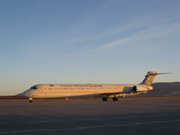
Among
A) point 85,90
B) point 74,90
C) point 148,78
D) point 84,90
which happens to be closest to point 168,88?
point 148,78

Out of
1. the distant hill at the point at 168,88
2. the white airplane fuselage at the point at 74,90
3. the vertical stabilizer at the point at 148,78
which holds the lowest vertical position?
the distant hill at the point at 168,88

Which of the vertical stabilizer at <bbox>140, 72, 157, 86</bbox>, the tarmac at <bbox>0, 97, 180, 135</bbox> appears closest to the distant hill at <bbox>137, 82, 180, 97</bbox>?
the vertical stabilizer at <bbox>140, 72, 157, 86</bbox>

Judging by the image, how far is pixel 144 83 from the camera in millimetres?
48156

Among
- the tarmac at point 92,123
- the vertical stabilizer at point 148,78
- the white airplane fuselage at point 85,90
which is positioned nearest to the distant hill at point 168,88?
the vertical stabilizer at point 148,78

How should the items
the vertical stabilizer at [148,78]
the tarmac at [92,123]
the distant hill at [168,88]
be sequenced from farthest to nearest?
the distant hill at [168,88] → the vertical stabilizer at [148,78] → the tarmac at [92,123]

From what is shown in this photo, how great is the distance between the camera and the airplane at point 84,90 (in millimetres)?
36219

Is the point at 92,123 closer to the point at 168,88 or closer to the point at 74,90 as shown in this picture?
the point at 74,90

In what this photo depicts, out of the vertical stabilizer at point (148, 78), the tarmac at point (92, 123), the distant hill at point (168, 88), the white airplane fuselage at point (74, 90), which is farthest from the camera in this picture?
the distant hill at point (168, 88)

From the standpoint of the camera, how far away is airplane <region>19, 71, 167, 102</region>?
36219 millimetres

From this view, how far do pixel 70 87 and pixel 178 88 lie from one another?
96487 millimetres

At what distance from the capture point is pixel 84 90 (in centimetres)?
3962

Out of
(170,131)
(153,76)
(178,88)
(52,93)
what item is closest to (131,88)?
(153,76)

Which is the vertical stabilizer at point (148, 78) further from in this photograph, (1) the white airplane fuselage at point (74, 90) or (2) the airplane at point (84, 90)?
(1) the white airplane fuselage at point (74, 90)

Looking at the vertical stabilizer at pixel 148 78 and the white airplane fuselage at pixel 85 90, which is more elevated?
the vertical stabilizer at pixel 148 78
